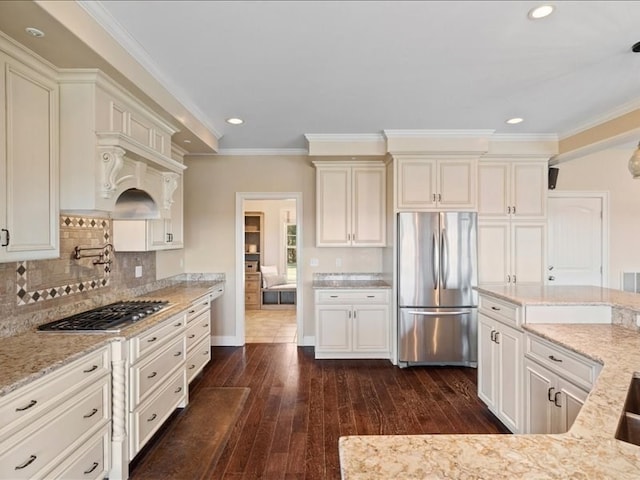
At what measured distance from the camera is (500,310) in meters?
2.58

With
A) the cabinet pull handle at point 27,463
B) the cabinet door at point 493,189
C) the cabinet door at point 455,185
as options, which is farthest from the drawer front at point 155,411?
the cabinet door at point 493,189

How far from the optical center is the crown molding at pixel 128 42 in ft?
5.71

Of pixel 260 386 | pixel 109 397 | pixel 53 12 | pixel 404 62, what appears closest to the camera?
pixel 53 12

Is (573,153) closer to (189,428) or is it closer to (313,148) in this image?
(313,148)

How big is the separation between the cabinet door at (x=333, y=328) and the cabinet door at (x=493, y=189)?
2045 millimetres

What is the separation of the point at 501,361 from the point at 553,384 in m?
0.62

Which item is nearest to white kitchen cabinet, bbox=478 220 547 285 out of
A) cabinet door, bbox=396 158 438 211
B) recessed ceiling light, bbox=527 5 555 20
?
cabinet door, bbox=396 158 438 211

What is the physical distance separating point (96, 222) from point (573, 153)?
4.84m

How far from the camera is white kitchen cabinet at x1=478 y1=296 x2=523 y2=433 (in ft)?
7.73

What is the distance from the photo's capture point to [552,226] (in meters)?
4.57

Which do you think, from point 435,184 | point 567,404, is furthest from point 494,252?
point 567,404

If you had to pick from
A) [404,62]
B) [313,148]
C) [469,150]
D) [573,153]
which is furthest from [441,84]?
[573,153]

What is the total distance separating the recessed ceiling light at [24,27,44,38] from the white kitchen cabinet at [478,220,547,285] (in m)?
4.14

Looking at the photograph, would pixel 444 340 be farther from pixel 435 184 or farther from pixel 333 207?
pixel 333 207
